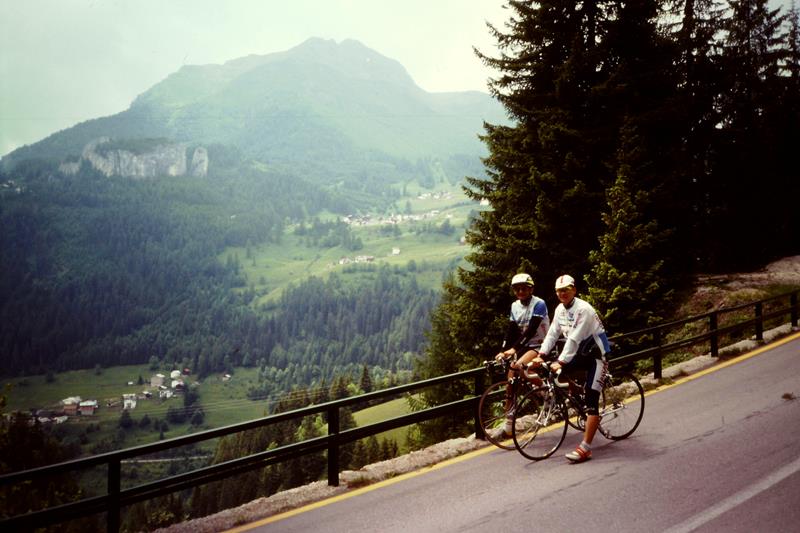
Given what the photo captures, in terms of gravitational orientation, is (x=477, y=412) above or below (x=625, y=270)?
below

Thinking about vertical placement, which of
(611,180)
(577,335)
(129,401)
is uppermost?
(611,180)

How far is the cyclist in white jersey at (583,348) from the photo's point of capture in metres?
6.65

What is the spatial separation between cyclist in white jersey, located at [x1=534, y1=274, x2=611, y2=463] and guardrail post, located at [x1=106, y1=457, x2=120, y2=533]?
16.0ft

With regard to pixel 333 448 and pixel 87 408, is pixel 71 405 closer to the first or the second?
pixel 87 408

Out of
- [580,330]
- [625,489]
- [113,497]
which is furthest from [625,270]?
[113,497]

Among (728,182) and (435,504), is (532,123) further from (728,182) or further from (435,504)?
(435,504)

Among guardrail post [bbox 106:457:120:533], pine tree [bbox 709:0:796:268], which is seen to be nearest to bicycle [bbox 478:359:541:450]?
guardrail post [bbox 106:457:120:533]

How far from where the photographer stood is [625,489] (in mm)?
5914

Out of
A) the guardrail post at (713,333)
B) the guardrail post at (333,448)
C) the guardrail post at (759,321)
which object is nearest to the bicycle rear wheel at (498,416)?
the guardrail post at (333,448)

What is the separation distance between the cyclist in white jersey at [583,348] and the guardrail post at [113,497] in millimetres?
4876

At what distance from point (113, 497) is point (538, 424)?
5.08 metres

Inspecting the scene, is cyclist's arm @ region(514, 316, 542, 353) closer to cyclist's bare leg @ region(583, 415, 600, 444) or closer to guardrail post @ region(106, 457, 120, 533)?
cyclist's bare leg @ region(583, 415, 600, 444)

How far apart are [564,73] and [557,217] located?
4.99 meters

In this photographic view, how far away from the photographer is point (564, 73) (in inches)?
731
